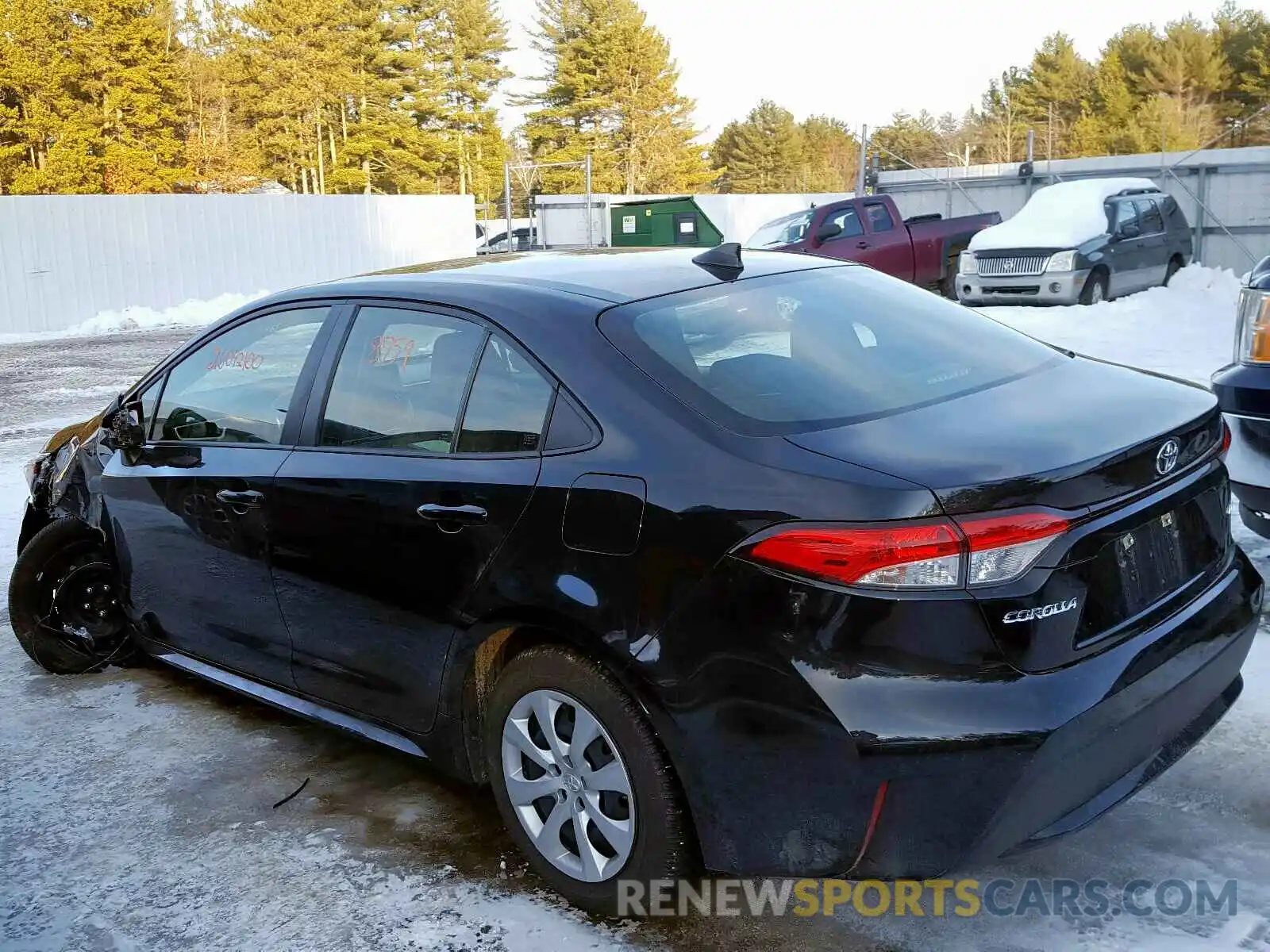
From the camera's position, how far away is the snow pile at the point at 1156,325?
36.9 ft

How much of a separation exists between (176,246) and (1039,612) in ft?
79.4

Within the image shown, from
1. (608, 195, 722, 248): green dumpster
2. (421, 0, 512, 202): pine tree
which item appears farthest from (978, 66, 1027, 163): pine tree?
(608, 195, 722, 248): green dumpster

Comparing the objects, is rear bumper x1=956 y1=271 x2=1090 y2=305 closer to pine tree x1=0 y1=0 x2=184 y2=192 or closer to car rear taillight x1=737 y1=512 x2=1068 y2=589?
car rear taillight x1=737 y1=512 x2=1068 y2=589

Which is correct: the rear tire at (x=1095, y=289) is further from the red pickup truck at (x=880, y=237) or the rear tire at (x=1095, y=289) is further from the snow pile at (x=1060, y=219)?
the red pickup truck at (x=880, y=237)

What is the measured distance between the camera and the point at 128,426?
14.3ft

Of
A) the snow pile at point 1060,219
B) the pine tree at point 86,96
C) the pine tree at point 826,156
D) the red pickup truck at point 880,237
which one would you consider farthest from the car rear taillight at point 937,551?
the pine tree at point 826,156

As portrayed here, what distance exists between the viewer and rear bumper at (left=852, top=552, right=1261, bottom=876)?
7.87ft

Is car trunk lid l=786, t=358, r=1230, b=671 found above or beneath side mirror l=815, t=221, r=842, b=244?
beneath

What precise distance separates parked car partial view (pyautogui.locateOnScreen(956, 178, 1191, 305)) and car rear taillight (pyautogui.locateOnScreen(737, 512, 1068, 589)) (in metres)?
13.3

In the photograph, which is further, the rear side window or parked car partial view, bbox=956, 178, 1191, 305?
the rear side window

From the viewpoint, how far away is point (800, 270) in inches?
146

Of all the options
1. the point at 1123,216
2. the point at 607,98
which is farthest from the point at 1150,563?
the point at 607,98

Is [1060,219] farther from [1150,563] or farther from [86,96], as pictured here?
[86,96]

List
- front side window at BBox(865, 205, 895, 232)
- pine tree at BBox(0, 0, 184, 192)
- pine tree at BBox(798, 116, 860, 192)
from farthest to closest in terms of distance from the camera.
→ pine tree at BBox(798, 116, 860, 192), pine tree at BBox(0, 0, 184, 192), front side window at BBox(865, 205, 895, 232)
